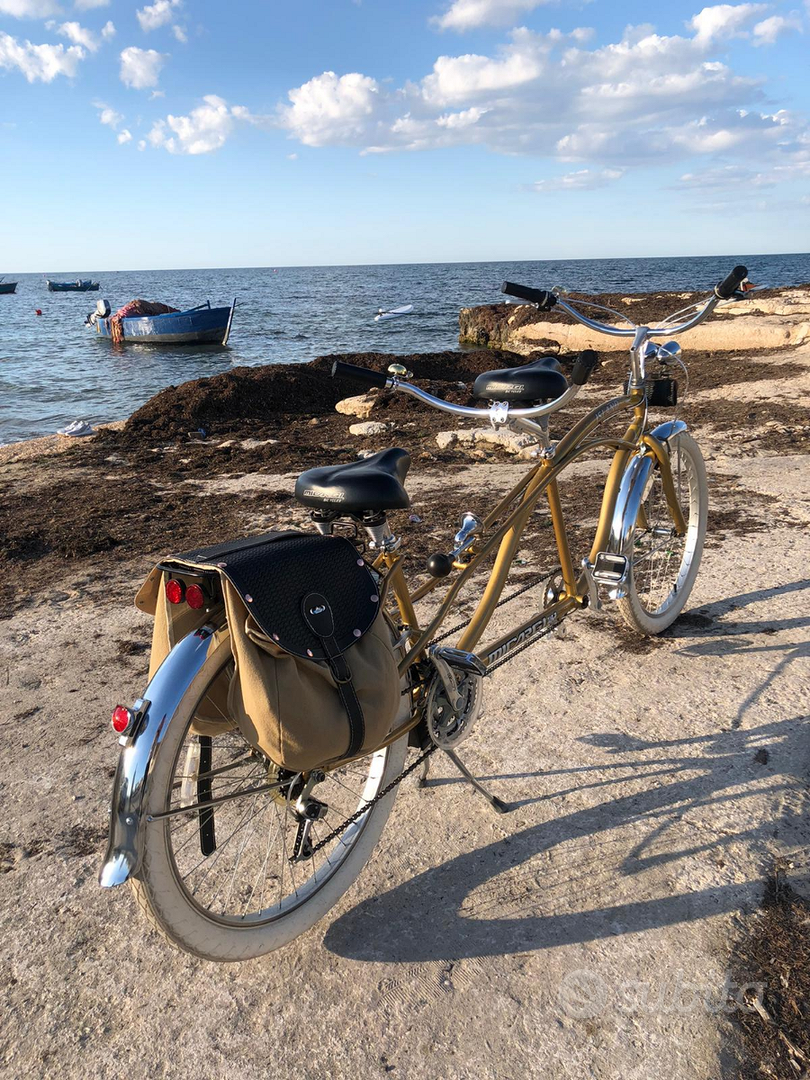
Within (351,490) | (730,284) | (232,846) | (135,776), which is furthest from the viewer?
(730,284)

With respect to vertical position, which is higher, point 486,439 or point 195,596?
point 195,596

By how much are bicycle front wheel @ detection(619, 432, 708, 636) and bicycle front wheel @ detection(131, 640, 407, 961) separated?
1.68 metres

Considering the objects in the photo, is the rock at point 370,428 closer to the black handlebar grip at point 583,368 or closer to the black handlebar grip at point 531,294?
the black handlebar grip at point 531,294

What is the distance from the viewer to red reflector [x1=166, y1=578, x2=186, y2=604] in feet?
6.04

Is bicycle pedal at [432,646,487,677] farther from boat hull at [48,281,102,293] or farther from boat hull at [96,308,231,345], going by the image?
boat hull at [48,281,102,293]

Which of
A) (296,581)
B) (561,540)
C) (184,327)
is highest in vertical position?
(296,581)

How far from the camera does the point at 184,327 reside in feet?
106

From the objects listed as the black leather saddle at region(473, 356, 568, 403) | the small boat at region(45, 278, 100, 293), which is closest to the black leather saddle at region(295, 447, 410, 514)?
the black leather saddle at region(473, 356, 568, 403)

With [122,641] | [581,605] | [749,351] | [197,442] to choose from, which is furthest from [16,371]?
[581,605]

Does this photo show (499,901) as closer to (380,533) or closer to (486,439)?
(380,533)

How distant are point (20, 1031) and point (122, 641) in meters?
2.33

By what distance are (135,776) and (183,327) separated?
33.4 meters

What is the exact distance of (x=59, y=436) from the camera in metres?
10.1

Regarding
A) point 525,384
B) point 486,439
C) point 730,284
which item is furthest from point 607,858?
point 486,439
